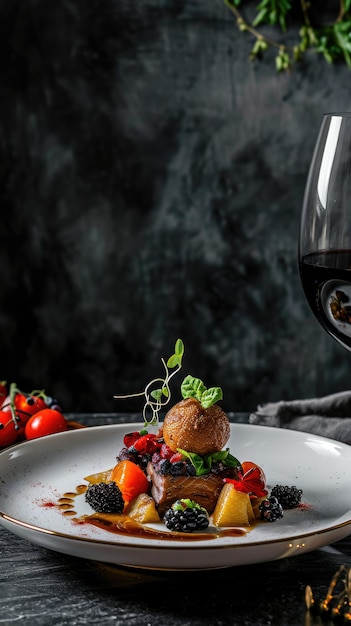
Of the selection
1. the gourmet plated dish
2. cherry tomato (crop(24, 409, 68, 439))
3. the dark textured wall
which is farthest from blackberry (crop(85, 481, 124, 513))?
the dark textured wall

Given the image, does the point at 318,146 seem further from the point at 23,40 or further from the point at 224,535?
the point at 23,40

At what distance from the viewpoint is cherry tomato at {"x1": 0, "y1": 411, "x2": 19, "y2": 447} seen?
194 cm

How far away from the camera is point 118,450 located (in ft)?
5.77

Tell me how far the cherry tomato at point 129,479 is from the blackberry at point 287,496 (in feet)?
0.83

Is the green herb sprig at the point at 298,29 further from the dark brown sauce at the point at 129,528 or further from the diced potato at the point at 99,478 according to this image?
the dark brown sauce at the point at 129,528

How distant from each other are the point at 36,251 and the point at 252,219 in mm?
1036

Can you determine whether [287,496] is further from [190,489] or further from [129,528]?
[129,528]

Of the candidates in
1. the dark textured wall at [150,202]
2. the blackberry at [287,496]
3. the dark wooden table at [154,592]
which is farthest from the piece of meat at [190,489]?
the dark textured wall at [150,202]

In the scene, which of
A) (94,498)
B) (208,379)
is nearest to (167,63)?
(208,379)

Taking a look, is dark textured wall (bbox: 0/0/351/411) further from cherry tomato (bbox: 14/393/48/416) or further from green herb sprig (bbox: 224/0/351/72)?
cherry tomato (bbox: 14/393/48/416)

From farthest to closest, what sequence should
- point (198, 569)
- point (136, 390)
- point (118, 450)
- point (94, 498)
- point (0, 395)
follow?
point (136, 390) < point (0, 395) < point (118, 450) < point (94, 498) < point (198, 569)

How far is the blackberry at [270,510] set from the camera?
142cm

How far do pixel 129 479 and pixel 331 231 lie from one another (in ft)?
1.99

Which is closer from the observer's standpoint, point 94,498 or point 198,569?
point 198,569
